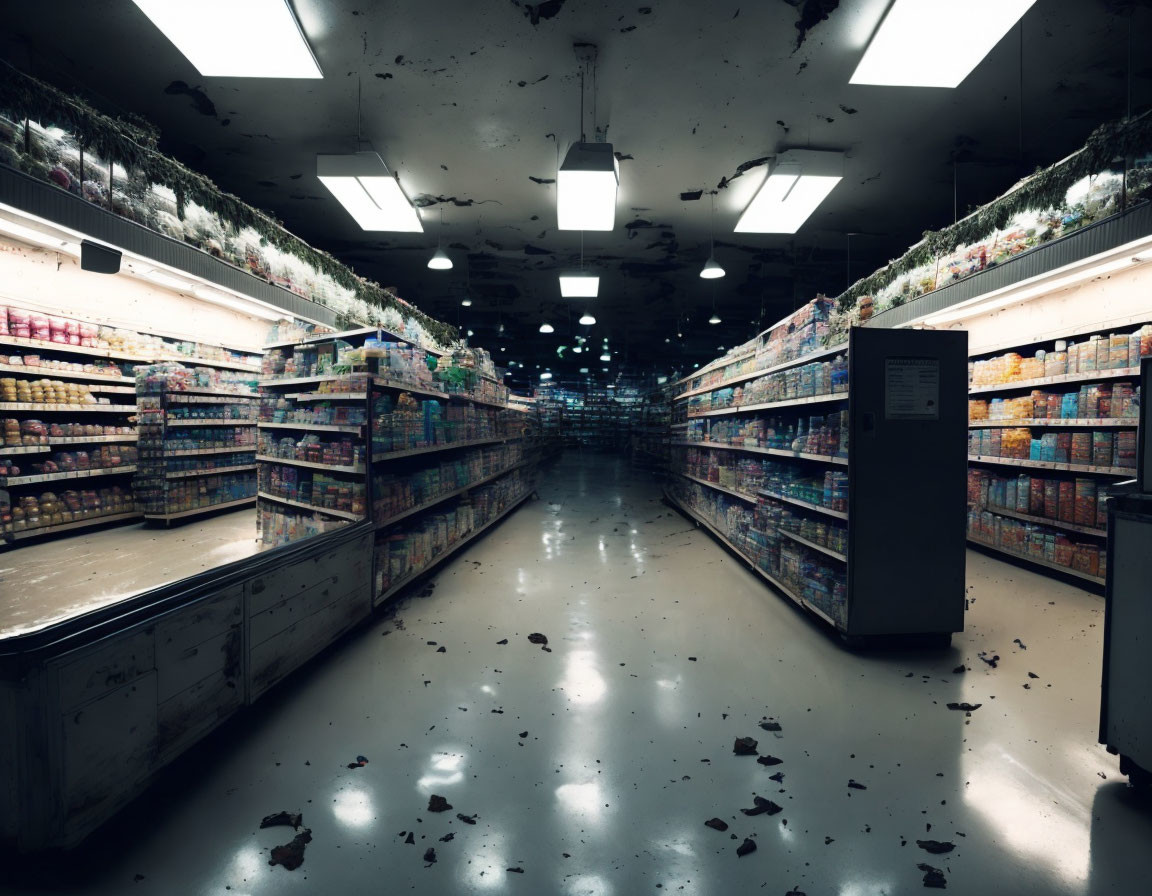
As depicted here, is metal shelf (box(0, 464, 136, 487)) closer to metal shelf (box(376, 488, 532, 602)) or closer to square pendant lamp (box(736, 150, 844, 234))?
metal shelf (box(376, 488, 532, 602))

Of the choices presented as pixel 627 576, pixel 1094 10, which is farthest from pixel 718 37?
pixel 627 576

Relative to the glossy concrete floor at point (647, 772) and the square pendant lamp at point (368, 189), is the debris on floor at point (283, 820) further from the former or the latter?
the square pendant lamp at point (368, 189)

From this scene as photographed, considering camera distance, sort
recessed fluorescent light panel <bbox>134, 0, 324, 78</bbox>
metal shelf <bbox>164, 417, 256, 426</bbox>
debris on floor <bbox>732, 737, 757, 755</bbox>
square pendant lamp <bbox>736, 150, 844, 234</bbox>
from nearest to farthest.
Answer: debris on floor <bbox>732, 737, 757, 755</bbox> → recessed fluorescent light panel <bbox>134, 0, 324, 78</bbox> → square pendant lamp <bbox>736, 150, 844, 234</bbox> → metal shelf <bbox>164, 417, 256, 426</bbox>

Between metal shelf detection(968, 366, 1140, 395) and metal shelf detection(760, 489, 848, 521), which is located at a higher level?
metal shelf detection(968, 366, 1140, 395)

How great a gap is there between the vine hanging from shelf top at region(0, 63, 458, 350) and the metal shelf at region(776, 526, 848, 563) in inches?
170

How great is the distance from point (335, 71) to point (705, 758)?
6.39 m

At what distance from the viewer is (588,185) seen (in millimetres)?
5309

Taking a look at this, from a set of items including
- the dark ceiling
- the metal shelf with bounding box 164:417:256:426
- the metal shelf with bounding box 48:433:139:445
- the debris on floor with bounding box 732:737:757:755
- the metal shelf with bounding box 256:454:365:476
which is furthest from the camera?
the metal shelf with bounding box 164:417:256:426

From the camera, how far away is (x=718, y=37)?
14.6ft

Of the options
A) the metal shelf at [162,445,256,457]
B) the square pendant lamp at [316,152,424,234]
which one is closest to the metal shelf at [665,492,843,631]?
the square pendant lamp at [316,152,424,234]

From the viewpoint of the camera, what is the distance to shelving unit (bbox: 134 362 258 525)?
22.3ft

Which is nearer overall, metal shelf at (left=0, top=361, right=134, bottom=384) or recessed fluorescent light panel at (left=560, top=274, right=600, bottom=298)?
metal shelf at (left=0, top=361, right=134, bottom=384)

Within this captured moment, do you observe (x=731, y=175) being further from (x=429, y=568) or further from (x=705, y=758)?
(x=705, y=758)

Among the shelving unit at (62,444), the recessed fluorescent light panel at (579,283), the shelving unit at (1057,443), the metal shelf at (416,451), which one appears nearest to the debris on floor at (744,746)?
the metal shelf at (416,451)
